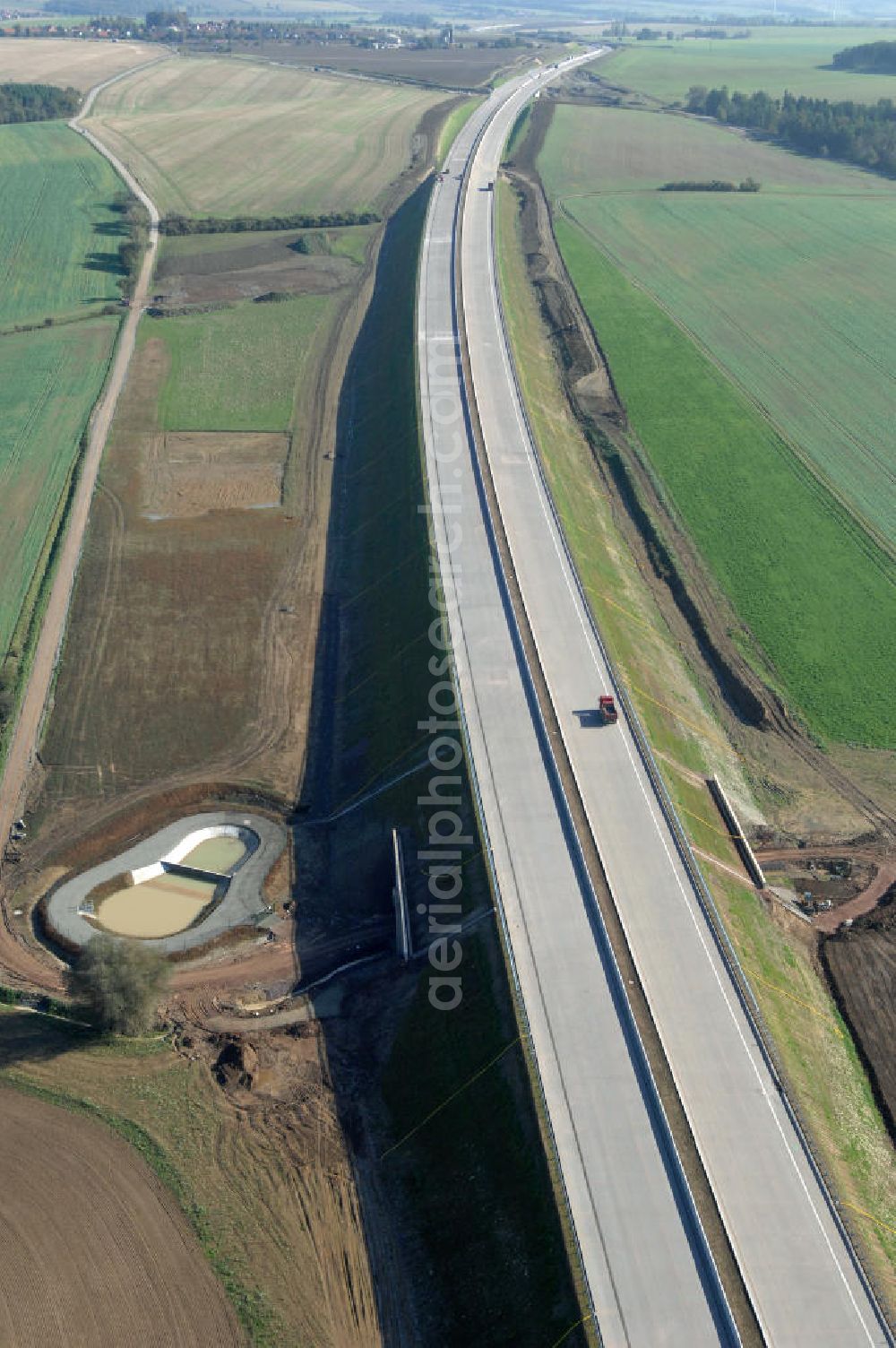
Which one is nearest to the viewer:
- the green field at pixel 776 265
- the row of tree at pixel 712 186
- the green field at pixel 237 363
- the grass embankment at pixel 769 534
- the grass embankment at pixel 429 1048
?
the grass embankment at pixel 429 1048

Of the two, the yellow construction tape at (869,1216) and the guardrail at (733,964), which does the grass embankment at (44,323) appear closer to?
the guardrail at (733,964)

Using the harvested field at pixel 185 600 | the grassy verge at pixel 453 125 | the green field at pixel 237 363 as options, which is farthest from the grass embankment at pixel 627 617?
the grassy verge at pixel 453 125

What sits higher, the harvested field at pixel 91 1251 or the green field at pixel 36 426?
the green field at pixel 36 426

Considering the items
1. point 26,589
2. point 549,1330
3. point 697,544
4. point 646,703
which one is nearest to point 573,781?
point 646,703

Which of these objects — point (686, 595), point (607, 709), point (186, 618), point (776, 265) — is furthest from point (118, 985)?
point (776, 265)

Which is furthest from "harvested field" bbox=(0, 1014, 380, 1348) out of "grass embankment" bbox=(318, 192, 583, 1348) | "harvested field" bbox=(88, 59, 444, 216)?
"harvested field" bbox=(88, 59, 444, 216)

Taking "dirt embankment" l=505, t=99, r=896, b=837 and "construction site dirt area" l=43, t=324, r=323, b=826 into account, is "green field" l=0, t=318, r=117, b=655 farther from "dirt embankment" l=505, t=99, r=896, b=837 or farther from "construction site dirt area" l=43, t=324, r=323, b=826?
"dirt embankment" l=505, t=99, r=896, b=837

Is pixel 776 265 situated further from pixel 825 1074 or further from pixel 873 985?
pixel 825 1074
